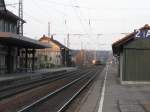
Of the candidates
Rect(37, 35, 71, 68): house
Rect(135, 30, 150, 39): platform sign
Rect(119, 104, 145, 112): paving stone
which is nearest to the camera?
Rect(119, 104, 145, 112): paving stone

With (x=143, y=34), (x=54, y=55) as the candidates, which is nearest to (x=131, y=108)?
(x=143, y=34)

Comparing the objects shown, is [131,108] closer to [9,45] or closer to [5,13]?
[5,13]

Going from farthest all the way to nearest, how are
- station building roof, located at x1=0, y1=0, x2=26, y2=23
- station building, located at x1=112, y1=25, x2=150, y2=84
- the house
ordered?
the house < station building roof, located at x1=0, y1=0, x2=26, y2=23 < station building, located at x1=112, y1=25, x2=150, y2=84

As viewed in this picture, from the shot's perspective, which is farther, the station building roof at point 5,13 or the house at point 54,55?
the house at point 54,55

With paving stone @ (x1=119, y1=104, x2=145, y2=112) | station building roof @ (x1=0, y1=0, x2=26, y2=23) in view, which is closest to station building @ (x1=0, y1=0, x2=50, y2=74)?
station building roof @ (x1=0, y1=0, x2=26, y2=23)

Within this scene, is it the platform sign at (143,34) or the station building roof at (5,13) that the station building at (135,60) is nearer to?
the platform sign at (143,34)

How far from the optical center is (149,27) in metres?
34.0

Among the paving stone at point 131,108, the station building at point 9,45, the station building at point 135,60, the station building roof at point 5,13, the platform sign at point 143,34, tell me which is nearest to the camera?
the paving stone at point 131,108

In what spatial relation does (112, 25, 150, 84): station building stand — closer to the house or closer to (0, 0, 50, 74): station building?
(0, 0, 50, 74): station building

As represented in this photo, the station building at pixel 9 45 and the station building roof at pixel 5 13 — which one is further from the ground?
the station building roof at pixel 5 13

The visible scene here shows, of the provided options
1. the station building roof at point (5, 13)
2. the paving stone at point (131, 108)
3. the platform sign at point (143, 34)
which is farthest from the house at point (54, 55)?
the paving stone at point (131, 108)

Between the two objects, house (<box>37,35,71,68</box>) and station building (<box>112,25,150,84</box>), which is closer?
station building (<box>112,25,150,84</box>)

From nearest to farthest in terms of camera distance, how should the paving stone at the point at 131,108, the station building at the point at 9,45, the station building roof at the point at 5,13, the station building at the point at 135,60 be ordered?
1. the paving stone at the point at 131,108
2. the station building at the point at 135,60
3. the station building roof at the point at 5,13
4. the station building at the point at 9,45

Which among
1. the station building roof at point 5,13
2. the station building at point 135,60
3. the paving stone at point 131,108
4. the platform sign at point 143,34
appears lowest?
the paving stone at point 131,108
